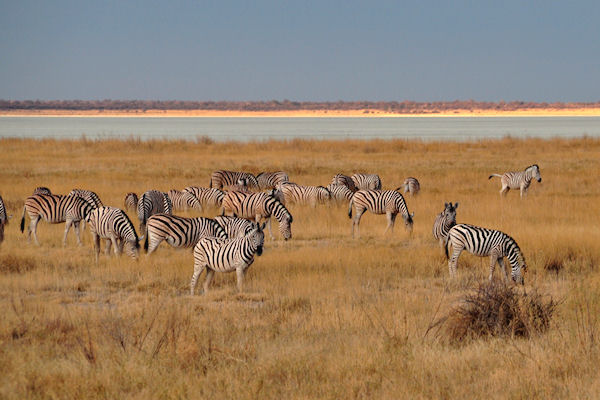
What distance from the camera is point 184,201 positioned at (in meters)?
19.5

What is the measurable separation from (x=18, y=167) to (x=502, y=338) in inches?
1185

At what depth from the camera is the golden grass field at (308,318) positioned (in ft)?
22.4

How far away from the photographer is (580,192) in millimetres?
25422

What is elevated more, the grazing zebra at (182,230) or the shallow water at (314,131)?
the shallow water at (314,131)

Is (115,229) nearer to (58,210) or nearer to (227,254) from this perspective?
(58,210)

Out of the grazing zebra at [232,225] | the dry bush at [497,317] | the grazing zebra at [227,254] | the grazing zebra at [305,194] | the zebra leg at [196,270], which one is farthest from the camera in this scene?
the grazing zebra at [305,194]

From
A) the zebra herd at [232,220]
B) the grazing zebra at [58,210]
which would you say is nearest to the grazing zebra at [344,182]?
the zebra herd at [232,220]

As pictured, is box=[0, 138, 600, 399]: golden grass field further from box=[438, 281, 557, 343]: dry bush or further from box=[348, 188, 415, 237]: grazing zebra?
box=[348, 188, 415, 237]: grazing zebra

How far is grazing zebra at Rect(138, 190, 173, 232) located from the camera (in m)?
16.1

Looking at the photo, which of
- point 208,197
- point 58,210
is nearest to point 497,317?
point 58,210

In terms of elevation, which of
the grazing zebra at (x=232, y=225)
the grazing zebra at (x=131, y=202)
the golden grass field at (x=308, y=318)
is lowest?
the golden grass field at (x=308, y=318)

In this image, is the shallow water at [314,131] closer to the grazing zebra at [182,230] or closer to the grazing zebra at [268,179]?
the grazing zebra at [268,179]

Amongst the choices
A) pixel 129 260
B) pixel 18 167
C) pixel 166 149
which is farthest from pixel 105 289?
pixel 166 149

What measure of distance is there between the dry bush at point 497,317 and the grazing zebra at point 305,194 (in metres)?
12.1
